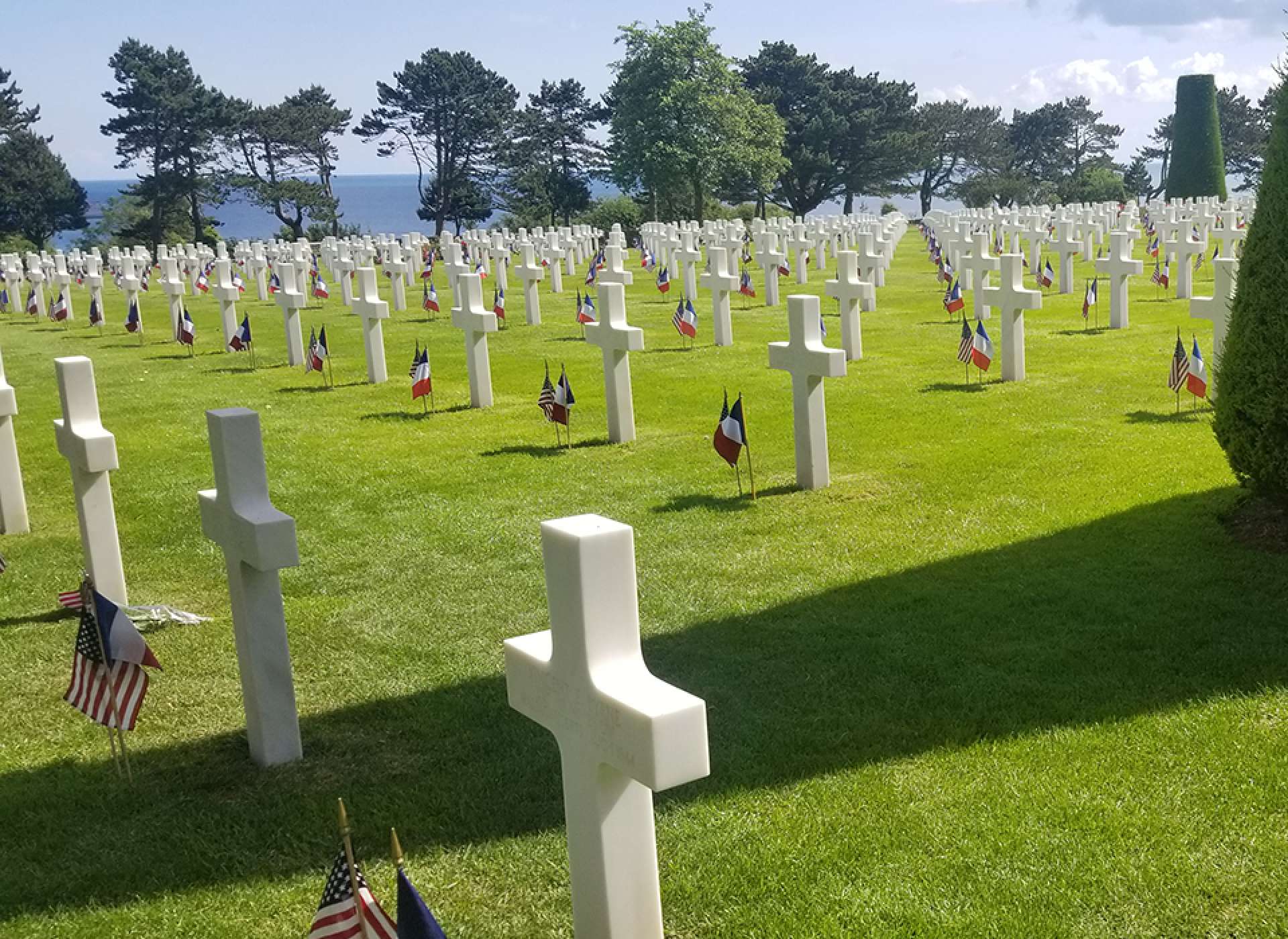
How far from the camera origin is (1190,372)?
11.6 m

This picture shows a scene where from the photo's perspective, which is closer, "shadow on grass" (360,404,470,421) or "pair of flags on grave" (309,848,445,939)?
"pair of flags on grave" (309,848,445,939)

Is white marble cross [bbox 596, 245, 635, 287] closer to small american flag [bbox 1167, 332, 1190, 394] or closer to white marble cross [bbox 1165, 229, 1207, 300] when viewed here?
white marble cross [bbox 1165, 229, 1207, 300]

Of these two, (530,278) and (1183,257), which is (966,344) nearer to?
(1183,257)

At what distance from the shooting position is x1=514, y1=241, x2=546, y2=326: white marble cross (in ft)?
74.0

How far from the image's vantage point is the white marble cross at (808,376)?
979cm

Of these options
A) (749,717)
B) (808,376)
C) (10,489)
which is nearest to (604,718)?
(749,717)

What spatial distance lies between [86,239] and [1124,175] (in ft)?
190

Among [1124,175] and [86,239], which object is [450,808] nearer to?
[86,239]

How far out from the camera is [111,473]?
470 inches

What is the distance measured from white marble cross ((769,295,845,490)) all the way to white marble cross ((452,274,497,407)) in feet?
15.5

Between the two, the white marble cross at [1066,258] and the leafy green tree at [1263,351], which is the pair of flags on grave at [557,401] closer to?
the leafy green tree at [1263,351]

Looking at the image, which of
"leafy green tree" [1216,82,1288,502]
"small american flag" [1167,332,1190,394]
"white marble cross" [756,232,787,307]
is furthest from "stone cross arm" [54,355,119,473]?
"white marble cross" [756,232,787,307]

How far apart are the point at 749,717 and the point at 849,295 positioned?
1069 centimetres

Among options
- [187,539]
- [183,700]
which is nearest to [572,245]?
[187,539]
